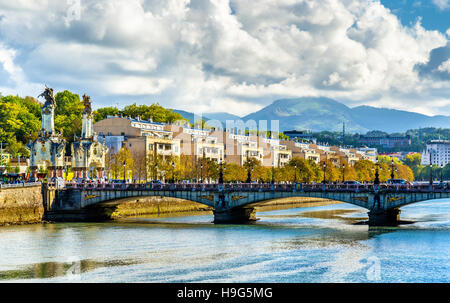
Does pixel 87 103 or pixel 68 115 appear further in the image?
pixel 68 115

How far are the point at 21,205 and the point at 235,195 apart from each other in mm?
21544

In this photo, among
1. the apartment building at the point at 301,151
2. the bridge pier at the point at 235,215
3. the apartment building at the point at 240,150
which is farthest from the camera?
the apartment building at the point at 301,151

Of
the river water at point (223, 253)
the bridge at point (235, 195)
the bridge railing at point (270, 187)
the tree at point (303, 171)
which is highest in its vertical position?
the tree at point (303, 171)

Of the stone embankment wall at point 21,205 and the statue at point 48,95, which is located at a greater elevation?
the statue at point 48,95

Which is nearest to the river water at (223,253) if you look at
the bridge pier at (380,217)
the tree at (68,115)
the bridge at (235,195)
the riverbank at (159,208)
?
the bridge pier at (380,217)

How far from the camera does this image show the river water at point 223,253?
137ft

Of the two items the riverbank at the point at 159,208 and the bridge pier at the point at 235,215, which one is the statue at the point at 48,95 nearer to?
the riverbank at the point at 159,208

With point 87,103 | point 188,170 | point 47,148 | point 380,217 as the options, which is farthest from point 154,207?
point 380,217

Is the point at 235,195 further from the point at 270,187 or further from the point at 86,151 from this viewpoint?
the point at 86,151

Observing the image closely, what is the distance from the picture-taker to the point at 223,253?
1969 inches

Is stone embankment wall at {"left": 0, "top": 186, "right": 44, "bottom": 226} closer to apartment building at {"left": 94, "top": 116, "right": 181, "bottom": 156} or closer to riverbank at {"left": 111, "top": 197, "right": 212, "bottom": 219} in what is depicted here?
riverbank at {"left": 111, "top": 197, "right": 212, "bottom": 219}

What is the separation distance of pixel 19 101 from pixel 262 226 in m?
77.3

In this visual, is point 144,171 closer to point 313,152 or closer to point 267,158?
point 267,158

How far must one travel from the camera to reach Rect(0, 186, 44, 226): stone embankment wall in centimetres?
6762
